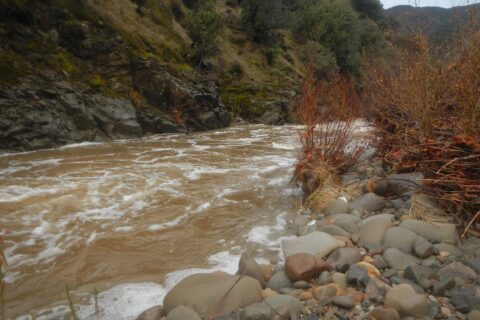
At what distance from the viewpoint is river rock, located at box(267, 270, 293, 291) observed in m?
2.75

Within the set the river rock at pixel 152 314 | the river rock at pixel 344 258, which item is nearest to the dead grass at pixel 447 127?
the river rock at pixel 344 258

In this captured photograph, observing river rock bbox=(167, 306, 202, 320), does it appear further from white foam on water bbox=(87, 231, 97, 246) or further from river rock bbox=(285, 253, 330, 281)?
white foam on water bbox=(87, 231, 97, 246)

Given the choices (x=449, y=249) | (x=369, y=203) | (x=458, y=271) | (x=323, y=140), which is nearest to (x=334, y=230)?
(x=369, y=203)

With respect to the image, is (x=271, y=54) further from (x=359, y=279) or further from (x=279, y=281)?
(x=359, y=279)

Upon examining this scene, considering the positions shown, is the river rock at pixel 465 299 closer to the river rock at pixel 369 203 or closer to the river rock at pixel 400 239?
the river rock at pixel 400 239

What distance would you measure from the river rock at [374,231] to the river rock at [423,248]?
14.0 inches

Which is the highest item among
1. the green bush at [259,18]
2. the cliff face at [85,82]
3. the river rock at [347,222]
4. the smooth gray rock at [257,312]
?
the green bush at [259,18]

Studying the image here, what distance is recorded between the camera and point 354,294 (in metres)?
2.37

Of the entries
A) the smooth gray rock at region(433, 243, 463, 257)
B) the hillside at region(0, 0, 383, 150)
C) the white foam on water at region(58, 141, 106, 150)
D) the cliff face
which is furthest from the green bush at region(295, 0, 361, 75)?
the smooth gray rock at region(433, 243, 463, 257)

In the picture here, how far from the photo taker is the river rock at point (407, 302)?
2109 mm

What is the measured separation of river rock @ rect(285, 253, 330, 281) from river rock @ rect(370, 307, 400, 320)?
2.12 ft

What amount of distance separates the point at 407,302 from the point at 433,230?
1121 millimetres

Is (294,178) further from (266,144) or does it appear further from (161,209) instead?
(266,144)

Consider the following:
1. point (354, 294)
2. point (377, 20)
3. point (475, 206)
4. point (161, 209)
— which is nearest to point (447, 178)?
point (475, 206)
